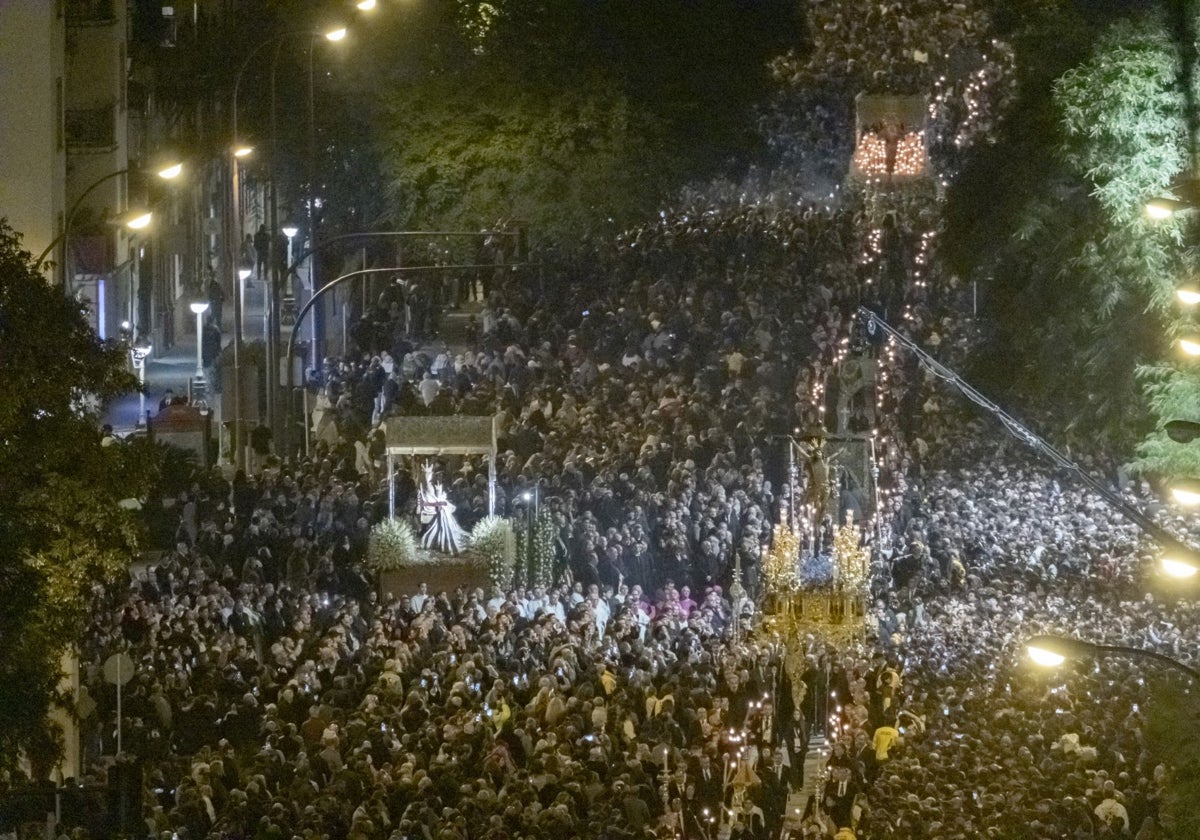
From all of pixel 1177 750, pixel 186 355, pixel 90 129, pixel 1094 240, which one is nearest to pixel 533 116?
pixel 186 355

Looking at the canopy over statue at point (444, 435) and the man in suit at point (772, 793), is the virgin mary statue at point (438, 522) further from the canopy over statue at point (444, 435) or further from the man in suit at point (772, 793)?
the man in suit at point (772, 793)

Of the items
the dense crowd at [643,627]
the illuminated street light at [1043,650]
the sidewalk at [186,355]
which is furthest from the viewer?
the sidewalk at [186,355]

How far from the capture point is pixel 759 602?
1032 inches

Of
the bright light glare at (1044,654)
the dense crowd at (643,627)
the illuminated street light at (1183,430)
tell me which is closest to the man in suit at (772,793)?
the dense crowd at (643,627)

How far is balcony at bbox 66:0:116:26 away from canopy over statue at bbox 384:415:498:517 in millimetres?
8434

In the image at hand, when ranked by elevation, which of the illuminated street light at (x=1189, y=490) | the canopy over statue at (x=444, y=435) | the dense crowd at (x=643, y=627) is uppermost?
the illuminated street light at (x=1189, y=490)

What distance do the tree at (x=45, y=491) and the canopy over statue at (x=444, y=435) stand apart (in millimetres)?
11329

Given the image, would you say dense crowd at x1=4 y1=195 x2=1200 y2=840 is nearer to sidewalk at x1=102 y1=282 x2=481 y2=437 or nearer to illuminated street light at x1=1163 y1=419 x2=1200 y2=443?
sidewalk at x1=102 y1=282 x2=481 y2=437

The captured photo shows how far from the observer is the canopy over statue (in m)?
30.8

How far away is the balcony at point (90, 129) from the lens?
35.2 meters

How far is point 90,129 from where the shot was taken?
116 ft

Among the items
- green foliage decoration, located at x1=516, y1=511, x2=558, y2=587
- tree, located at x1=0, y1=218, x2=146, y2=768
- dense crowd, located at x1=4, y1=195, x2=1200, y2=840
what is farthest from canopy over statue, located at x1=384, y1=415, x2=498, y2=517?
tree, located at x1=0, y1=218, x2=146, y2=768

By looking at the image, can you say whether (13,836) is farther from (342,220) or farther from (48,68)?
(342,220)

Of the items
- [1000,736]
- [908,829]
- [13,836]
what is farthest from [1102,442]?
[13,836]
